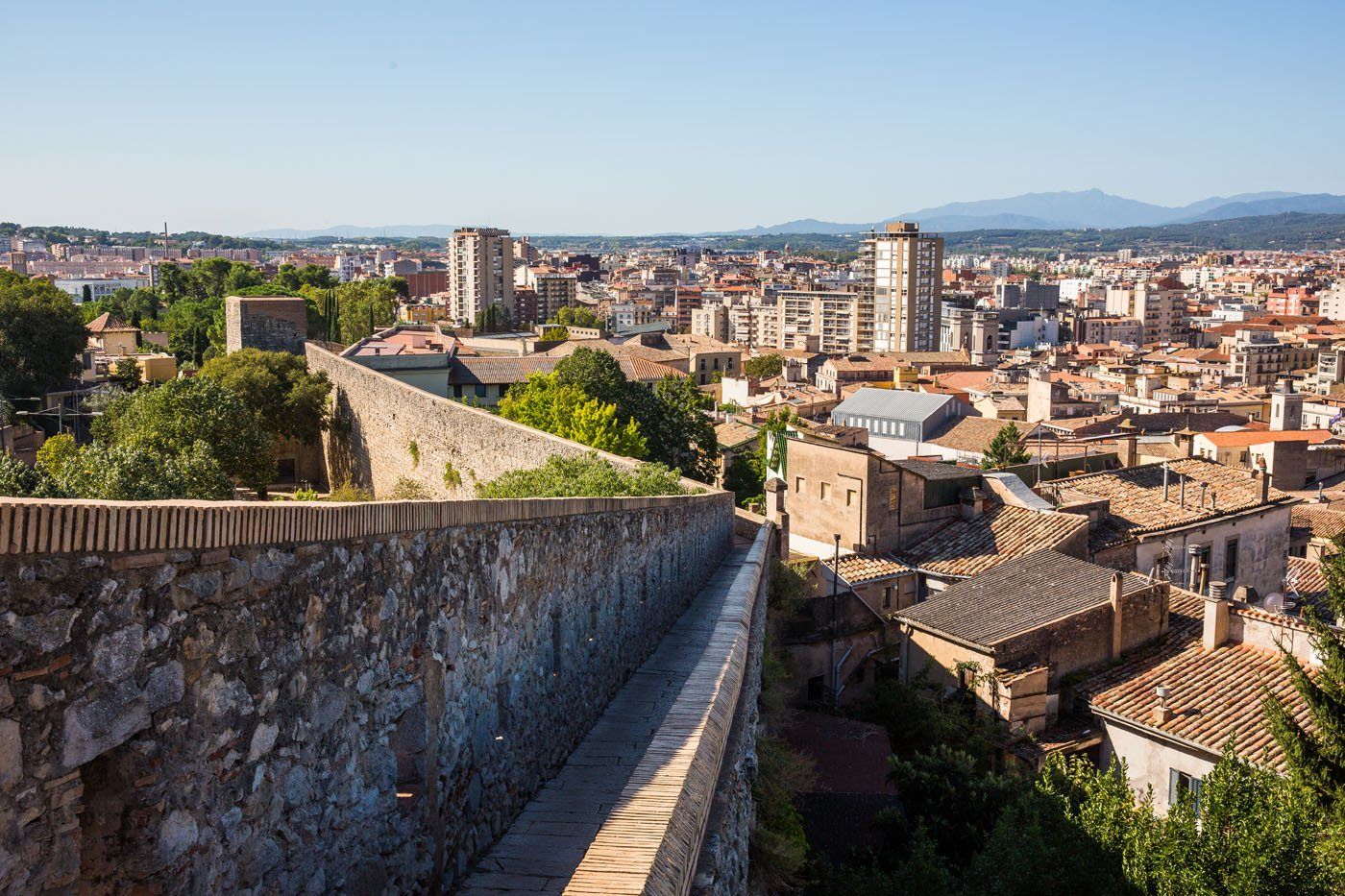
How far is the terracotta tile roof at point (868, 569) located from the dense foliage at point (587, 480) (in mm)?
6089

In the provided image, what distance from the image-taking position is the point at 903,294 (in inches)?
5027

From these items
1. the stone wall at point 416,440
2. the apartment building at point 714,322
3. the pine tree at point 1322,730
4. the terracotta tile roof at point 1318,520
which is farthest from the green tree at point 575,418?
the apartment building at point 714,322

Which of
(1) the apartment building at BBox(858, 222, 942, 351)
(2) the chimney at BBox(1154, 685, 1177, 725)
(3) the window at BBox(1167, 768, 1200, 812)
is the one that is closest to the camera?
(3) the window at BBox(1167, 768, 1200, 812)

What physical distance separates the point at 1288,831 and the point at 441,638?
291 inches

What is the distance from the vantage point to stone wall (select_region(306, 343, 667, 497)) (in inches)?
640

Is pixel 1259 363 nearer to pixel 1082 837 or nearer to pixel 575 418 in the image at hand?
pixel 575 418

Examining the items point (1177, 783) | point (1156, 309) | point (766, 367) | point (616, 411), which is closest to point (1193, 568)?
point (1177, 783)

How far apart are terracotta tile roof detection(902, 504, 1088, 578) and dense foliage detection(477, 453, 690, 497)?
804cm

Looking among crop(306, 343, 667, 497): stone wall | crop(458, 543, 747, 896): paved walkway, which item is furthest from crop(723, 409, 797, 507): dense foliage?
crop(458, 543, 747, 896): paved walkway

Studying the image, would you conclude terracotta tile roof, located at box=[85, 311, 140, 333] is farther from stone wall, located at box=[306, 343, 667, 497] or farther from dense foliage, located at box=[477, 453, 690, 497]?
dense foliage, located at box=[477, 453, 690, 497]

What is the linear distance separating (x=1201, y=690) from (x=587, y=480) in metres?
8.66

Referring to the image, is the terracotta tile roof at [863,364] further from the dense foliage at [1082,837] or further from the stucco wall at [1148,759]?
the dense foliage at [1082,837]

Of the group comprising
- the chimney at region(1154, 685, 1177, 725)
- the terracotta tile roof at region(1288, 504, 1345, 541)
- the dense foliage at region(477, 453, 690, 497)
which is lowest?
the terracotta tile roof at region(1288, 504, 1345, 541)

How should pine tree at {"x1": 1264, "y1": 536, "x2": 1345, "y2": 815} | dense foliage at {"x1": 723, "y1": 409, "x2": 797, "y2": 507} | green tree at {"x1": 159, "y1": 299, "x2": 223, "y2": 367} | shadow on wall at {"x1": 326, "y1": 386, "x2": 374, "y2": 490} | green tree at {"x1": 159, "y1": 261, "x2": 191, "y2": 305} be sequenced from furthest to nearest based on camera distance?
green tree at {"x1": 159, "y1": 261, "x2": 191, "y2": 305} → green tree at {"x1": 159, "y1": 299, "x2": 223, "y2": 367} → dense foliage at {"x1": 723, "y1": 409, "x2": 797, "y2": 507} → shadow on wall at {"x1": 326, "y1": 386, "x2": 374, "y2": 490} → pine tree at {"x1": 1264, "y1": 536, "x2": 1345, "y2": 815}
